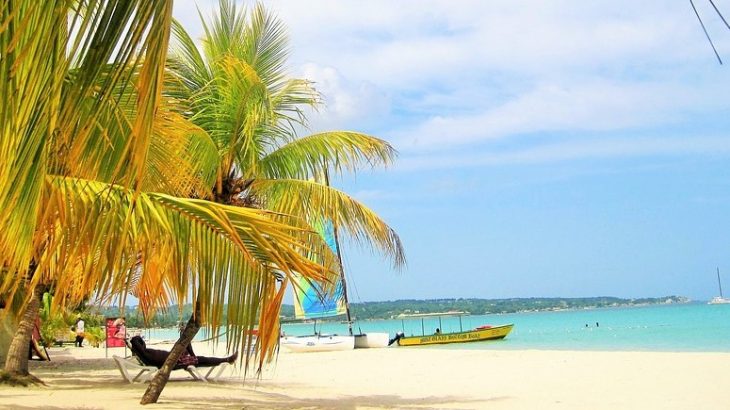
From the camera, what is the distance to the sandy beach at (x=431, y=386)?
34.9 ft

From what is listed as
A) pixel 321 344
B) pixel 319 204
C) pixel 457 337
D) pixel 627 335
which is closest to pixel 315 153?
pixel 319 204

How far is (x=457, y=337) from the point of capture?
39875 mm

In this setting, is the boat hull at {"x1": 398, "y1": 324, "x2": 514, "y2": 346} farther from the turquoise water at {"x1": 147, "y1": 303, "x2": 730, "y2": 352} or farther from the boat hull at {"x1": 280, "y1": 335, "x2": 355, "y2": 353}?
the boat hull at {"x1": 280, "y1": 335, "x2": 355, "y2": 353}

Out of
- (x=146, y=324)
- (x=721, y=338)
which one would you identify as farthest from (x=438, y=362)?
(x=721, y=338)

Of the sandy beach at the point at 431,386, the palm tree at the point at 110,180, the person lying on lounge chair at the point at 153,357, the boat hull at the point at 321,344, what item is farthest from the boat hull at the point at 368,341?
the palm tree at the point at 110,180

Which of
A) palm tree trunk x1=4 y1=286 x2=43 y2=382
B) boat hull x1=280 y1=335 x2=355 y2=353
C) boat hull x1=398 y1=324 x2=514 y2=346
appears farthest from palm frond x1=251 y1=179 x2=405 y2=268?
boat hull x1=398 y1=324 x2=514 y2=346

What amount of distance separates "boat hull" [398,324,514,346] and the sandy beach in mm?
18149

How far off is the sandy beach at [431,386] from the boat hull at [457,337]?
1815 centimetres

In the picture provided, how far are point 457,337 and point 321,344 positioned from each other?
10855 mm

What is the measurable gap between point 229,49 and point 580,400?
6.63 m

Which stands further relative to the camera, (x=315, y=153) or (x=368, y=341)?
(x=368, y=341)

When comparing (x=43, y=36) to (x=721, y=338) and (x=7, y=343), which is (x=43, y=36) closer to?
(x=7, y=343)

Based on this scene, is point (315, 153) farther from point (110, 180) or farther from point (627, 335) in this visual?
point (627, 335)

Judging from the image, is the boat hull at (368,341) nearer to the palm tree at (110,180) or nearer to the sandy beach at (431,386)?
the sandy beach at (431,386)
